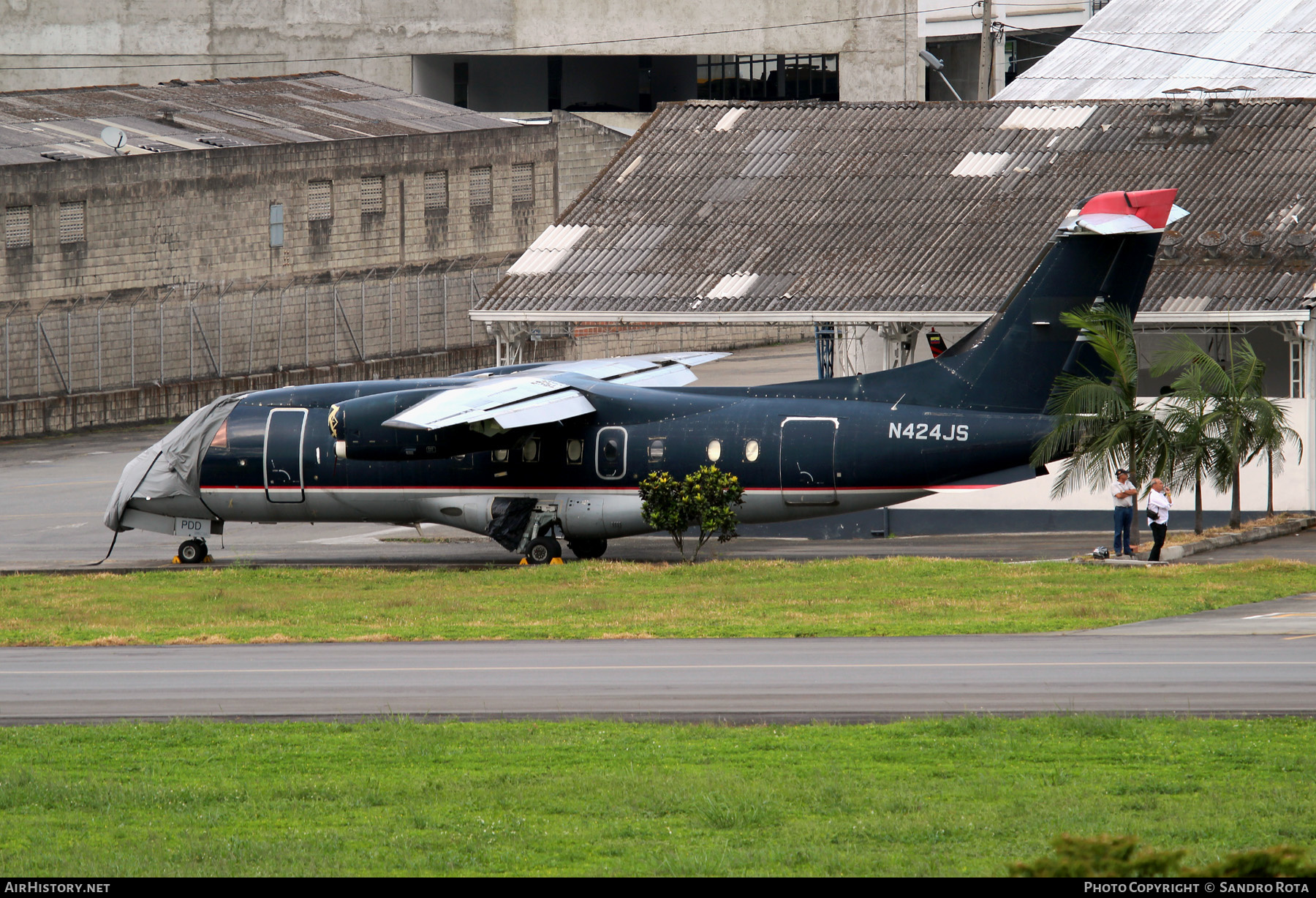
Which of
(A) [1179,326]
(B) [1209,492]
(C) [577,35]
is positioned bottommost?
(B) [1209,492]

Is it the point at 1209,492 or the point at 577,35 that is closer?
the point at 1209,492

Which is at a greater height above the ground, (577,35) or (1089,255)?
(577,35)

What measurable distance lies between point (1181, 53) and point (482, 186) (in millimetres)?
29332

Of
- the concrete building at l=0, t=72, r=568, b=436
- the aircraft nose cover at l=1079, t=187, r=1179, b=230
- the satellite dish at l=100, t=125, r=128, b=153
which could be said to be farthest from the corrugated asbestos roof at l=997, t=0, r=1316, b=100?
the satellite dish at l=100, t=125, r=128, b=153

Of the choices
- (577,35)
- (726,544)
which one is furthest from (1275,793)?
(577,35)

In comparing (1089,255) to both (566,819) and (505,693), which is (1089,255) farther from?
(566,819)

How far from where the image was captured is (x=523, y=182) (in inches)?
2758

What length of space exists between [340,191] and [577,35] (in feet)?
98.5

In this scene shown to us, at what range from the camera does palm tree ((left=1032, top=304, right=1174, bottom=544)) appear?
29328 millimetres

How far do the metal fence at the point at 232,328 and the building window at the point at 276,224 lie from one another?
1.57m

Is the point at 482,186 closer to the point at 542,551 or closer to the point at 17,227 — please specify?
the point at 17,227

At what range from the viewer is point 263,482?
33.1 m

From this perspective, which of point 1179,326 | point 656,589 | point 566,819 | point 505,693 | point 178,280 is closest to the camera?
point 566,819

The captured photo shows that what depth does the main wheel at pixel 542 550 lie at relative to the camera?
106ft
